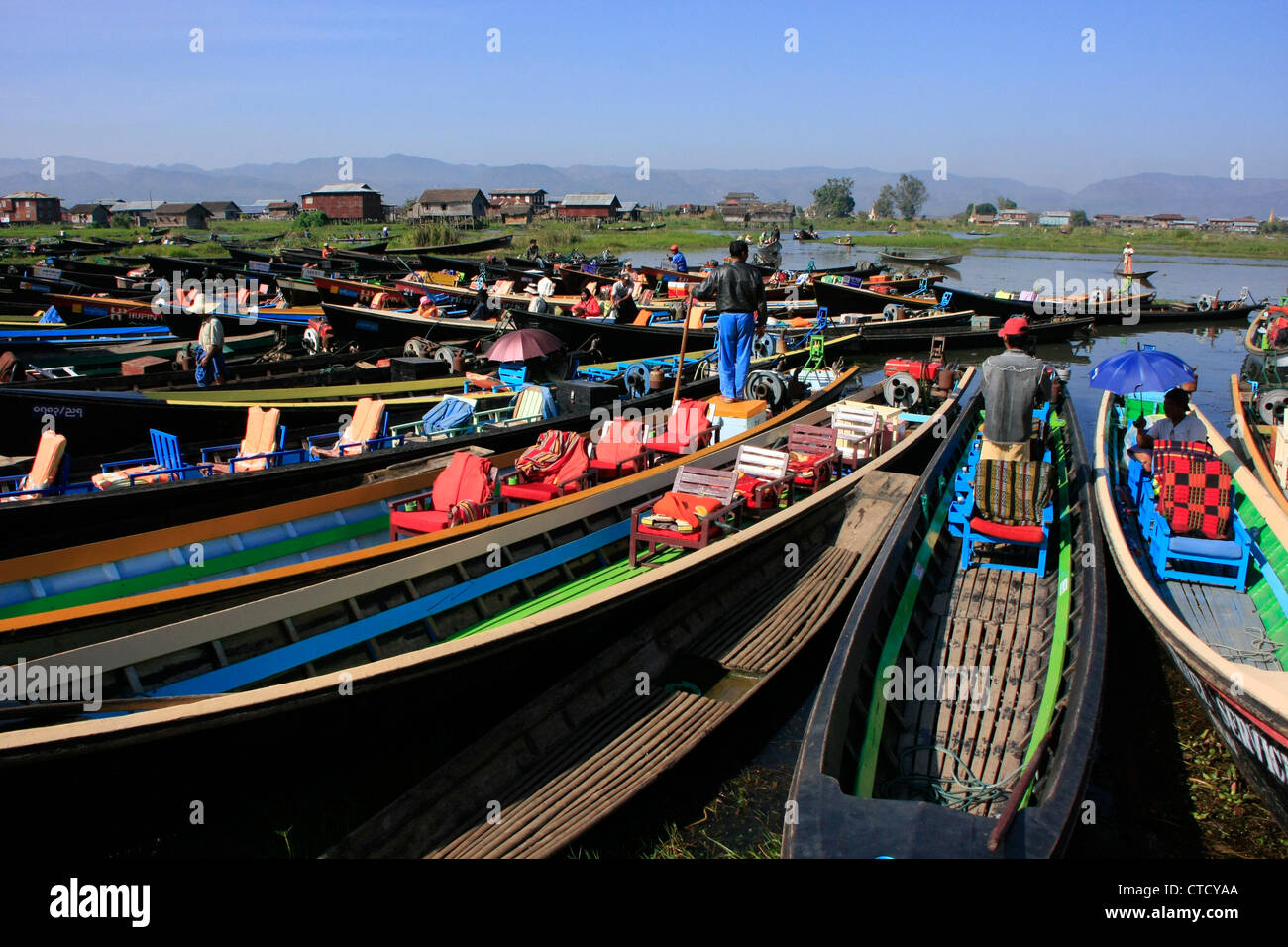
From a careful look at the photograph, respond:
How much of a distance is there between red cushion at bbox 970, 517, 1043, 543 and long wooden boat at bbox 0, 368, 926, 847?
6.59 feet

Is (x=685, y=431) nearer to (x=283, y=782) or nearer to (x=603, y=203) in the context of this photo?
(x=283, y=782)

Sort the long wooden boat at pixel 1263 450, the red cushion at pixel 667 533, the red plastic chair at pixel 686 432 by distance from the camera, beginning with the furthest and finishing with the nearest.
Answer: the red plastic chair at pixel 686 432 → the long wooden boat at pixel 1263 450 → the red cushion at pixel 667 533

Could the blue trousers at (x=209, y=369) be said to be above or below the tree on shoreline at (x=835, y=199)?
below

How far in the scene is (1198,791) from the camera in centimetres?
628

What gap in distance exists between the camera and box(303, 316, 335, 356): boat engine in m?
19.7

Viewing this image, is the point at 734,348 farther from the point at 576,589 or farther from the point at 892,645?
the point at 892,645

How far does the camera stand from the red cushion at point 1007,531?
7.20 metres

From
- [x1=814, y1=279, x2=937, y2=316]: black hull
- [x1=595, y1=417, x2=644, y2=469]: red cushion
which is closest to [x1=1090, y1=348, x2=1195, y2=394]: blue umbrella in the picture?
[x1=595, y1=417, x2=644, y2=469]: red cushion

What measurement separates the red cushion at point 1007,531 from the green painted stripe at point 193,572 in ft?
18.9

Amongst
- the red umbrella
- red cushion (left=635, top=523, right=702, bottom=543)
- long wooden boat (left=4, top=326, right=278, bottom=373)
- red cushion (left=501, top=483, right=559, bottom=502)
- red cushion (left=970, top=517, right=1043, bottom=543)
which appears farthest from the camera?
long wooden boat (left=4, top=326, right=278, bottom=373)

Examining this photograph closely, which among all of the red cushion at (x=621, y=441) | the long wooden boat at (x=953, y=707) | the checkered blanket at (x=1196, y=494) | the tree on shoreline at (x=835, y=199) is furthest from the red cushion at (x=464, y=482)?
the tree on shoreline at (x=835, y=199)

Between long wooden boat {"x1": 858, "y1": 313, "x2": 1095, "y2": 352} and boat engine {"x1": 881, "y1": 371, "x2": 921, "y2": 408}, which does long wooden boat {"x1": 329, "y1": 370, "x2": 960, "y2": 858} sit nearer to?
boat engine {"x1": 881, "y1": 371, "x2": 921, "y2": 408}

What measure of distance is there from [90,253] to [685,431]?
167 ft

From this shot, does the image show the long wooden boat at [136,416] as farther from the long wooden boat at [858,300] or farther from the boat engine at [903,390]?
the long wooden boat at [858,300]
